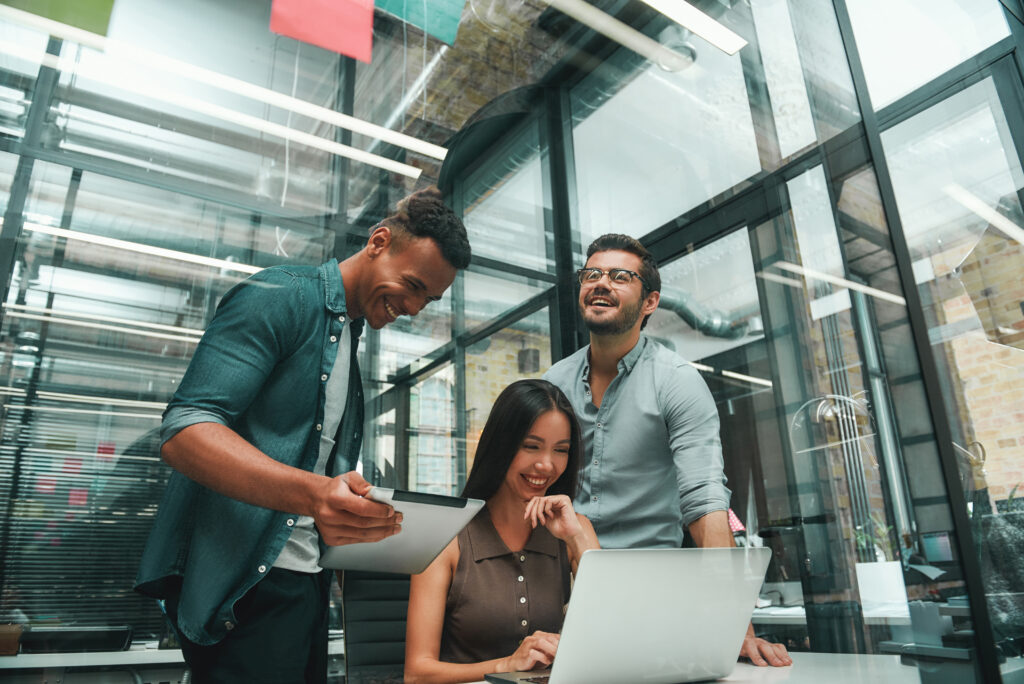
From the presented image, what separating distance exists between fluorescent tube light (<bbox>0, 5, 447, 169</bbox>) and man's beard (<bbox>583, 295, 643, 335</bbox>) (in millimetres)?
612

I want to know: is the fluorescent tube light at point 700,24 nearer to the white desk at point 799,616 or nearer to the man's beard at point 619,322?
the man's beard at point 619,322

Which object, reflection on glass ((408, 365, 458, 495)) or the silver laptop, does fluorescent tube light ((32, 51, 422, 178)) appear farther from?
the silver laptop

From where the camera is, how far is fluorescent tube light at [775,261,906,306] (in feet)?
6.21

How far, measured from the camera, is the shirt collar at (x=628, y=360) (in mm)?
1810

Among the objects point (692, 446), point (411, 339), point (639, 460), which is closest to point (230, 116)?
point (411, 339)

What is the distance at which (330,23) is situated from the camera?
1.61 metres

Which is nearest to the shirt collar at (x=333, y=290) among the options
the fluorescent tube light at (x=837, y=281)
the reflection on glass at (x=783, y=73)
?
the fluorescent tube light at (x=837, y=281)

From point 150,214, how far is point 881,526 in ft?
6.43

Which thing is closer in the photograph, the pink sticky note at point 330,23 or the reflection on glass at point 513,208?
the pink sticky note at point 330,23

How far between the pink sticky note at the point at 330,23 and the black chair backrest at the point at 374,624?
3.91 feet

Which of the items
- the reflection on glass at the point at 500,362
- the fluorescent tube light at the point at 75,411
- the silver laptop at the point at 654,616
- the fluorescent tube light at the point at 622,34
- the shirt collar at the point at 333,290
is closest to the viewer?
the silver laptop at the point at 654,616

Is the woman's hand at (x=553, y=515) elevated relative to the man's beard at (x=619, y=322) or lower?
lower

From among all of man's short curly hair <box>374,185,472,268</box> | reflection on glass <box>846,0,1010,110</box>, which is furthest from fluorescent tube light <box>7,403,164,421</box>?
reflection on glass <box>846,0,1010,110</box>

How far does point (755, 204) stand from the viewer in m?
2.32
